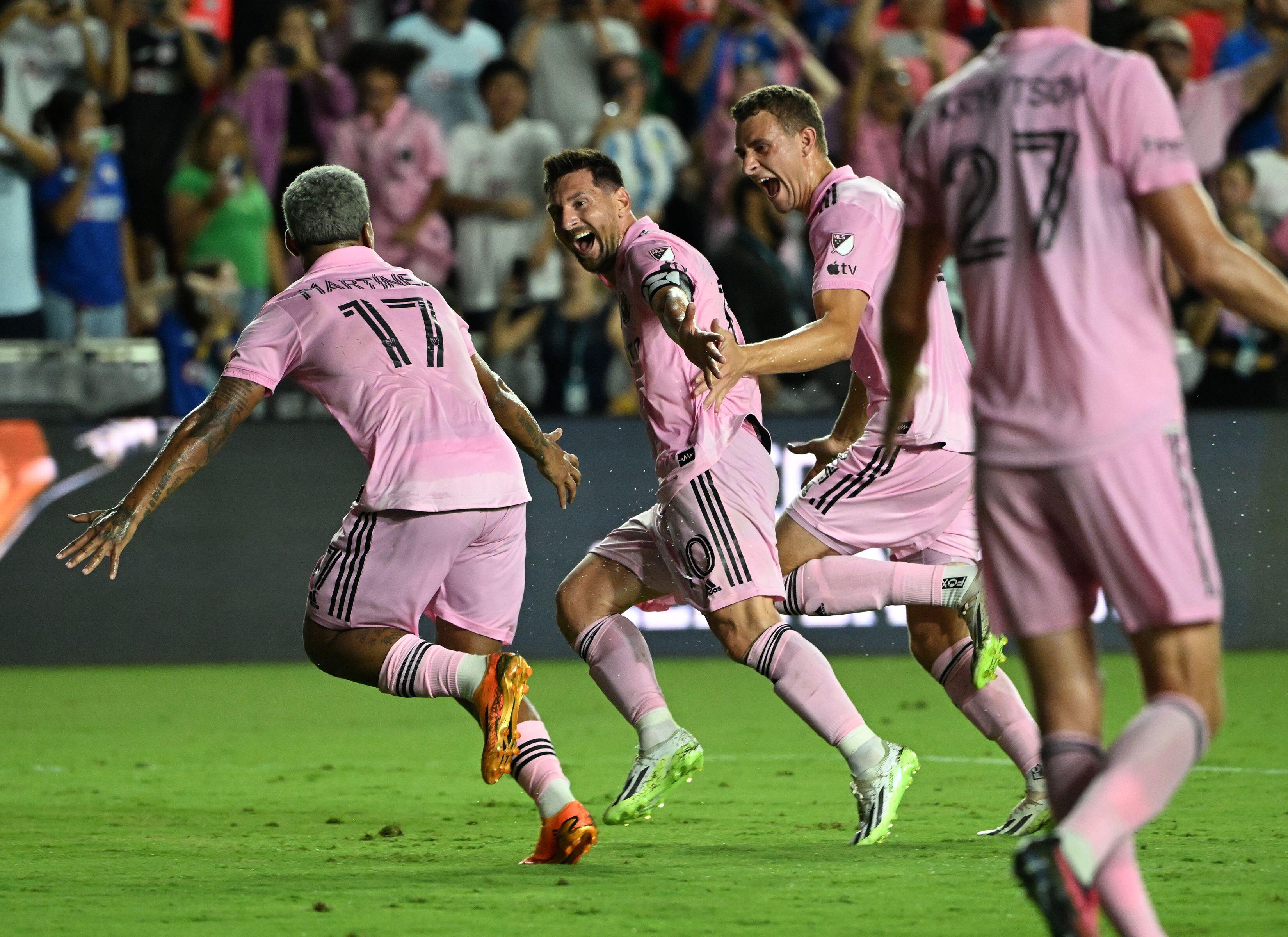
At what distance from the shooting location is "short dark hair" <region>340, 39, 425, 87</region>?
12570 mm

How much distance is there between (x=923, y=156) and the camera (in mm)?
3832

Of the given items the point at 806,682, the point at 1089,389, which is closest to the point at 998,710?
the point at 806,682

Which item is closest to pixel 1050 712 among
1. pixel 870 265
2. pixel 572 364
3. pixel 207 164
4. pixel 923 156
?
pixel 923 156

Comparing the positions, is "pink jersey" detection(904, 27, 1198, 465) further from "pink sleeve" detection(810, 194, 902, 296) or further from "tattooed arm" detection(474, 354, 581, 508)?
"tattooed arm" detection(474, 354, 581, 508)

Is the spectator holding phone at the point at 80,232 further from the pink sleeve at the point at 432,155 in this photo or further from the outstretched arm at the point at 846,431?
the outstretched arm at the point at 846,431

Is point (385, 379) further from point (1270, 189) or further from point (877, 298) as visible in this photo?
point (1270, 189)

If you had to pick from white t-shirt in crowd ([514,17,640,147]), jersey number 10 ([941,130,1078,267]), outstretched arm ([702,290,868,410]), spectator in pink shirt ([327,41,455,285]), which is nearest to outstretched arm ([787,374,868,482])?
outstretched arm ([702,290,868,410])

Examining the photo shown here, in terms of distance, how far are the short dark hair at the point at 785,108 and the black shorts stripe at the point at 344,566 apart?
1.90 meters

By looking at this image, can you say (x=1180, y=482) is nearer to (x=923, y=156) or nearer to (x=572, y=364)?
(x=923, y=156)

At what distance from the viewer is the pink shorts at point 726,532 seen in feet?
19.2

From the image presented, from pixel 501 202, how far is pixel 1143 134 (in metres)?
9.39

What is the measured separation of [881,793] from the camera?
18.8ft

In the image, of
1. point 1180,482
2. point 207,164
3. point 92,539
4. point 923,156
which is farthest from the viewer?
point 207,164

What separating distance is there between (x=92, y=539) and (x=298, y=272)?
7635 mm
